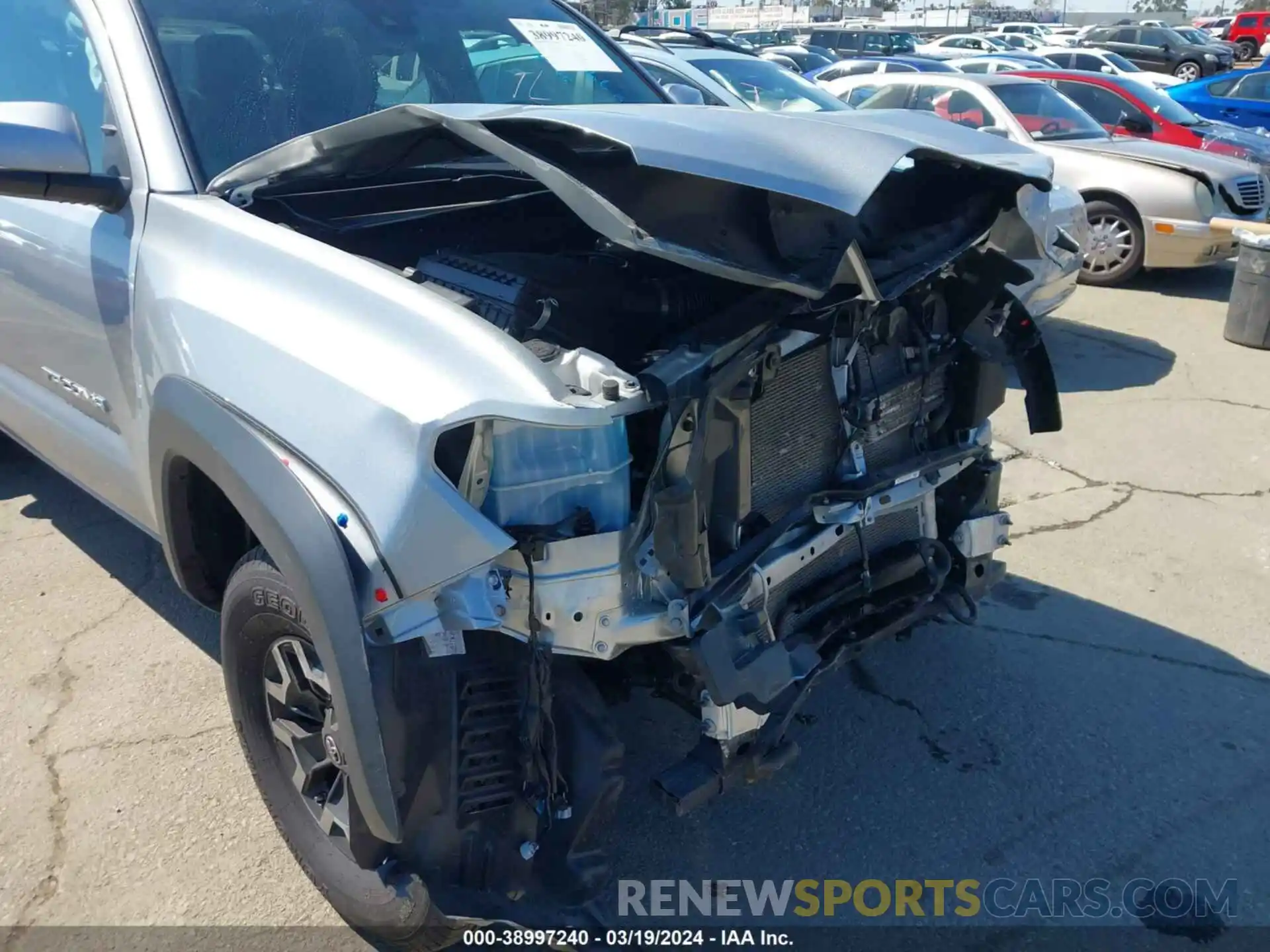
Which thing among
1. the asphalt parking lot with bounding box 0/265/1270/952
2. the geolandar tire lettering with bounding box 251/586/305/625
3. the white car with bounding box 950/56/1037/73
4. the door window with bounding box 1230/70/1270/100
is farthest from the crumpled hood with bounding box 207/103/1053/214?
the door window with bounding box 1230/70/1270/100

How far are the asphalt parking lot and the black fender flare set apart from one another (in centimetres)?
80

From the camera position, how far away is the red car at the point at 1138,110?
9.95 m

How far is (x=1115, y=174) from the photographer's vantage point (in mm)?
8141

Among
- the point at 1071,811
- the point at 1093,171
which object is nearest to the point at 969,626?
the point at 1071,811

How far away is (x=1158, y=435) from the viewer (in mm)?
5578

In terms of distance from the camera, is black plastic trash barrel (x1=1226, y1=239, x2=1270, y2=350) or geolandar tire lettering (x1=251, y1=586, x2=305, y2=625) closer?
geolandar tire lettering (x1=251, y1=586, x2=305, y2=625)

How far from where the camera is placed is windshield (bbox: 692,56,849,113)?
8117 millimetres

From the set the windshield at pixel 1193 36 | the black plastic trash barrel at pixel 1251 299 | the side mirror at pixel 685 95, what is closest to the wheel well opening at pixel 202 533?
the side mirror at pixel 685 95

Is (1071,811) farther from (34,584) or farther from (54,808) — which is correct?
(34,584)

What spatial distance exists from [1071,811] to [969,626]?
95 centimetres

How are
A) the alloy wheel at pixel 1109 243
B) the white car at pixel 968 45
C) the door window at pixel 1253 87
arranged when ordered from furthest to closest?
the white car at pixel 968 45, the door window at pixel 1253 87, the alloy wheel at pixel 1109 243

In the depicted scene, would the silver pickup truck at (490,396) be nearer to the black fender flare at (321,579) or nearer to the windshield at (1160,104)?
the black fender flare at (321,579)

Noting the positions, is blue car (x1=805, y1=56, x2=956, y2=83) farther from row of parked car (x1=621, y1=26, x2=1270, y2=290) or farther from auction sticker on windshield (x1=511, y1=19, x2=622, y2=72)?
auction sticker on windshield (x1=511, y1=19, x2=622, y2=72)

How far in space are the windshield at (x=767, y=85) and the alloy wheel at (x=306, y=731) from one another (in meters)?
6.64
